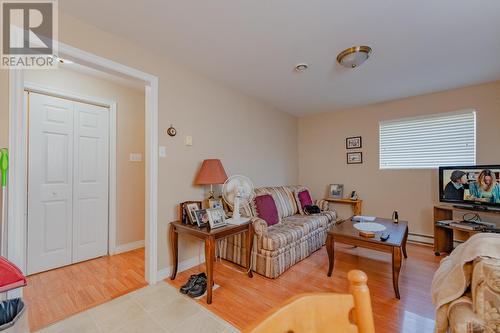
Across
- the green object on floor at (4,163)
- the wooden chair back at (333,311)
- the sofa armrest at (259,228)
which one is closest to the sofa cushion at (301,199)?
the sofa armrest at (259,228)

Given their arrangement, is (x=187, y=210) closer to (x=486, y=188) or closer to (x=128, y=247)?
(x=128, y=247)

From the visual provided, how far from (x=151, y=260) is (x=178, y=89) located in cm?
185

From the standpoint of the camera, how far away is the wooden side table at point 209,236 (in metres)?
1.88

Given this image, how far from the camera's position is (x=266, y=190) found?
3.25m

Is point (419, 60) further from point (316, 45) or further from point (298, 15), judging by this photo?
point (298, 15)

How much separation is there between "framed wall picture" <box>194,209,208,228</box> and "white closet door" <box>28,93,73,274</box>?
1.71m

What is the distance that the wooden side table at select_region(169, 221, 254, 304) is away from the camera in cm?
188

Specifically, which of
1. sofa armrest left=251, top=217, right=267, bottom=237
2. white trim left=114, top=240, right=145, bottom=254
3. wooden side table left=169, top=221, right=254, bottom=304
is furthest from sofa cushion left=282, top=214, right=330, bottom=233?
white trim left=114, top=240, right=145, bottom=254

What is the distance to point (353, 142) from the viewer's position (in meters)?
3.93

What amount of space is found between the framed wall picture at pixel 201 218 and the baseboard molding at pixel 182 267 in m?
0.67

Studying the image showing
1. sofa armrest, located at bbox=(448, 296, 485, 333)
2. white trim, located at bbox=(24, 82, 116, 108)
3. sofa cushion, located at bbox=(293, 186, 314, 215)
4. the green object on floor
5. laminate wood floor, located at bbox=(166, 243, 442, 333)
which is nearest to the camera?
sofa armrest, located at bbox=(448, 296, 485, 333)

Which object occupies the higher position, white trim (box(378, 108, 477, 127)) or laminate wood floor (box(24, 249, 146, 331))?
white trim (box(378, 108, 477, 127))

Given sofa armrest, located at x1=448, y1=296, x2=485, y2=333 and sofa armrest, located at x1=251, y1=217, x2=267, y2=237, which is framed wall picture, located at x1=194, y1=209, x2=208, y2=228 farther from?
sofa armrest, located at x1=448, y1=296, x2=485, y2=333

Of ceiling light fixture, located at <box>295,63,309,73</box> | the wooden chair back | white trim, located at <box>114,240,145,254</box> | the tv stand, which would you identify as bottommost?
white trim, located at <box>114,240,145,254</box>
